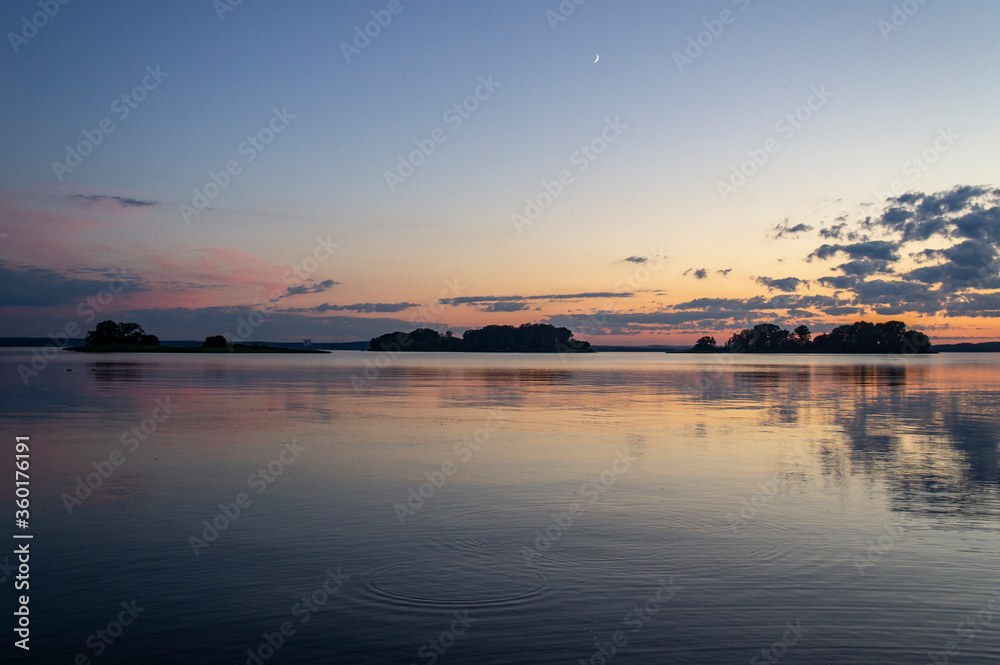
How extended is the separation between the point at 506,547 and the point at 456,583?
64.9 inches

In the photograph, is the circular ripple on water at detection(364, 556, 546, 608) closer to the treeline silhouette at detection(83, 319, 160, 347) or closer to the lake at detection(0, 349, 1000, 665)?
the lake at detection(0, 349, 1000, 665)

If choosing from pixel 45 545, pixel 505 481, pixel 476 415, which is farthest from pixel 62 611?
pixel 476 415

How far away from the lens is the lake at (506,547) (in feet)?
23.4

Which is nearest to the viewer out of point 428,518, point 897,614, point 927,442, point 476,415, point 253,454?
point 897,614

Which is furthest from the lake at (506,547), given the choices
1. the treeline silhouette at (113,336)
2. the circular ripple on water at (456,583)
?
the treeline silhouette at (113,336)

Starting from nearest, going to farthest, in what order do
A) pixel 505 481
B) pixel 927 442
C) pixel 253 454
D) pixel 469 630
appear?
pixel 469 630, pixel 505 481, pixel 253 454, pixel 927 442

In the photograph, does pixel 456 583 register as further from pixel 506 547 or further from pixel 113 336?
pixel 113 336

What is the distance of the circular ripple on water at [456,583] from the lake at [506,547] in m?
0.04

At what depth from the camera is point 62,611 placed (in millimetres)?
7609

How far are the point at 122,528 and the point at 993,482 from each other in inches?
663

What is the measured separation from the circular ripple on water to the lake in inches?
1.4

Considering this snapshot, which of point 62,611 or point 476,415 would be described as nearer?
point 62,611

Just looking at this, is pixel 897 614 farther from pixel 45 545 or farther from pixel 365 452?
pixel 365 452

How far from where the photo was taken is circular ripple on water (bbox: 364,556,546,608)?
8008mm
